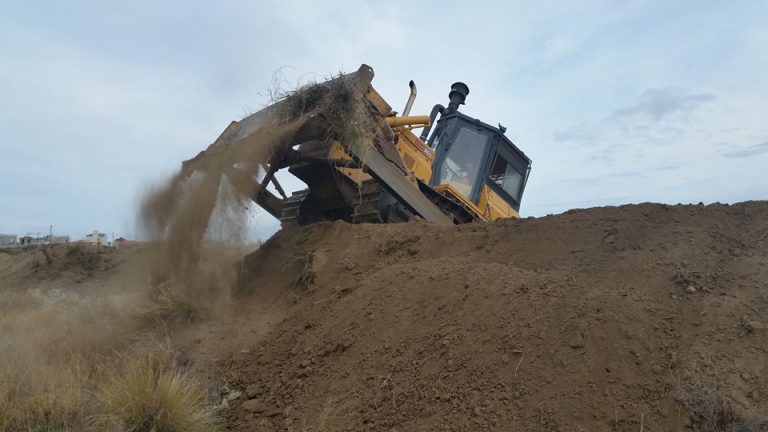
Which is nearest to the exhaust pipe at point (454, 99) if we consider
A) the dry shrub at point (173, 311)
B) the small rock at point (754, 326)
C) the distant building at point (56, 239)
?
the dry shrub at point (173, 311)

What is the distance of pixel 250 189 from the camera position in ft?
22.9

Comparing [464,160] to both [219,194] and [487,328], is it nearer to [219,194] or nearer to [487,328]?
[219,194]

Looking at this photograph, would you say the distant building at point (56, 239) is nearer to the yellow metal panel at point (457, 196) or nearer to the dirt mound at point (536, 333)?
the yellow metal panel at point (457, 196)

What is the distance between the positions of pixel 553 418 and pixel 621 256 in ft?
6.25

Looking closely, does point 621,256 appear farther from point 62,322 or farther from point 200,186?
point 62,322

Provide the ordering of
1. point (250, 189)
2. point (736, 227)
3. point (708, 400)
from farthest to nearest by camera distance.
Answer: point (250, 189), point (736, 227), point (708, 400)

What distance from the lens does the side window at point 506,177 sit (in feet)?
32.9

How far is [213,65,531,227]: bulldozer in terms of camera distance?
6.84m

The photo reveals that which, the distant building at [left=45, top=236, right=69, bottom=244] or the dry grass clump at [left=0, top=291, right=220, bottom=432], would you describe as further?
the distant building at [left=45, top=236, right=69, bottom=244]

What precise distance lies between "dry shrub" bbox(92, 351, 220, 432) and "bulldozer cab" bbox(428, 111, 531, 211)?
5.73 m

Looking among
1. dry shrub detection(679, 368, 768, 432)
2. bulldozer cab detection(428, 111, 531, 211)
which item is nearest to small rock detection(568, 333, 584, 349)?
dry shrub detection(679, 368, 768, 432)

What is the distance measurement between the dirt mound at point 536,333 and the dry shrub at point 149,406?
43cm

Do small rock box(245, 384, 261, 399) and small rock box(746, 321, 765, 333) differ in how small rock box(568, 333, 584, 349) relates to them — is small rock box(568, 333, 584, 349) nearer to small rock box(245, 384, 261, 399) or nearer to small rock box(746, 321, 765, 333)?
small rock box(746, 321, 765, 333)

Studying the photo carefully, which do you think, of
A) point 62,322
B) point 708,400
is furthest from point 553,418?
point 62,322
